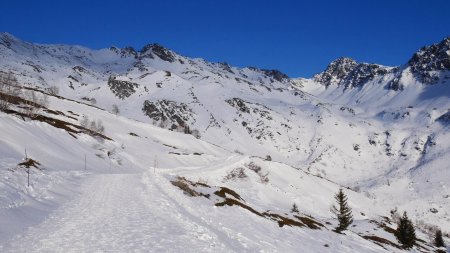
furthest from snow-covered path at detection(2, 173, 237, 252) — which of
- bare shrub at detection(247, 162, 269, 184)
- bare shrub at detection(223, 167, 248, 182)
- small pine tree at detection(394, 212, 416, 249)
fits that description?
bare shrub at detection(247, 162, 269, 184)

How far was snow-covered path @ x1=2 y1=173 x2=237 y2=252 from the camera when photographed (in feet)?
59.5

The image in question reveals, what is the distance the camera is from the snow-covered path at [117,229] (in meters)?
18.1

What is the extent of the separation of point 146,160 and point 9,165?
190 feet

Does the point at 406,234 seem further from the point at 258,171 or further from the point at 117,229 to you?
the point at 117,229

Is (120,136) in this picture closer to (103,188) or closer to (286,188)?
(286,188)

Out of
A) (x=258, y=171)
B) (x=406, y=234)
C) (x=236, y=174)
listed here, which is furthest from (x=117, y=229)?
(x=258, y=171)

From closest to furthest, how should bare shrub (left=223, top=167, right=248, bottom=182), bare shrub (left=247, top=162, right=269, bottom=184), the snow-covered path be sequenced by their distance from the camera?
1. the snow-covered path
2. bare shrub (left=223, top=167, right=248, bottom=182)
3. bare shrub (left=247, top=162, right=269, bottom=184)

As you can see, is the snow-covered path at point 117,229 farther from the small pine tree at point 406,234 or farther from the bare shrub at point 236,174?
the bare shrub at point 236,174

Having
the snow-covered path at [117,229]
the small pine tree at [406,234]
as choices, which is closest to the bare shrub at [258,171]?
the small pine tree at [406,234]

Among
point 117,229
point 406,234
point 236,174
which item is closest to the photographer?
point 117,229

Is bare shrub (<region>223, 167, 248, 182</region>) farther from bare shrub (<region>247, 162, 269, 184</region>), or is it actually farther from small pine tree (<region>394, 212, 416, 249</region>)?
small pine tree (<region>394, 212, 416, 249</region>)

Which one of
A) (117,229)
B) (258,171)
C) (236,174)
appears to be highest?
(258,171)

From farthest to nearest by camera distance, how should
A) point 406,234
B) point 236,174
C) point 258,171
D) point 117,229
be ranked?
point 258,171, point 236,174, point 406,234, point 117,229

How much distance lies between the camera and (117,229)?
2172cm
